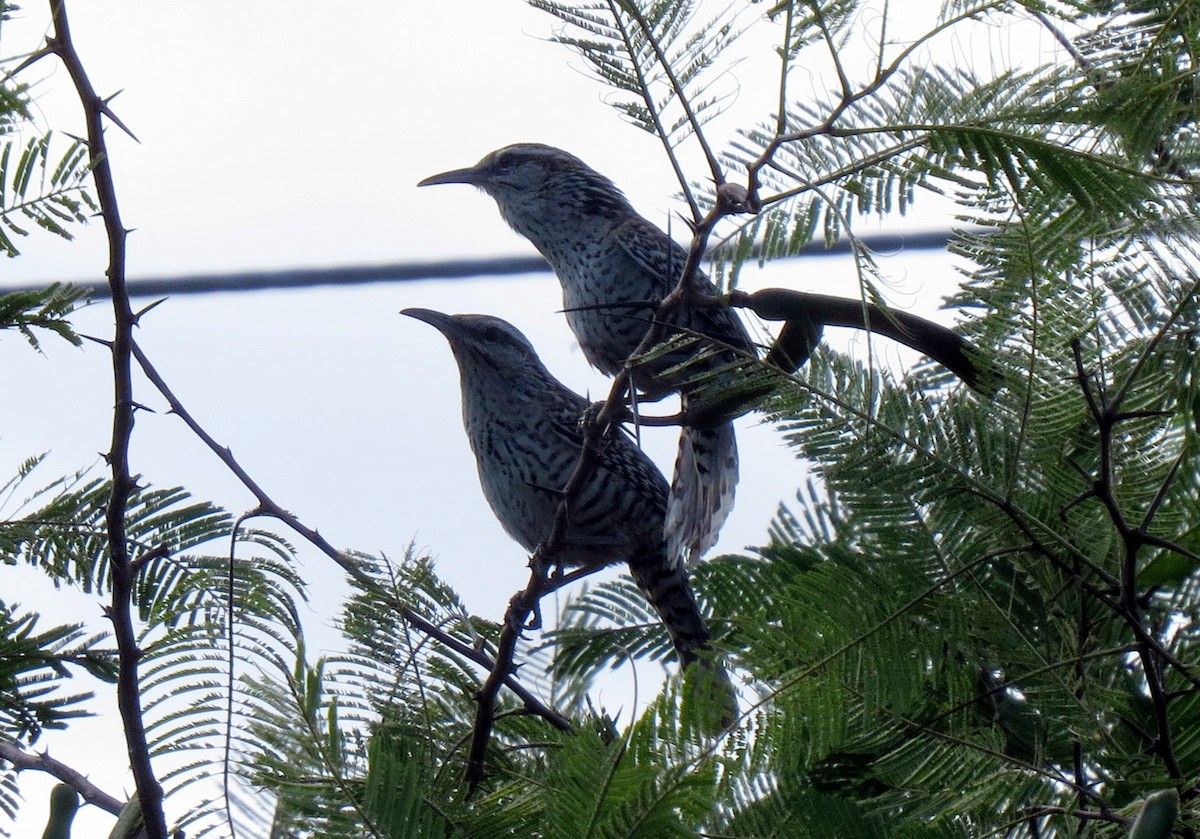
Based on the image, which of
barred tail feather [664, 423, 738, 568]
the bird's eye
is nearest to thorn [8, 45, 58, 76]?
barred tail feather [664, 423, 738, 568]

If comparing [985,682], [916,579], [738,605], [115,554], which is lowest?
[985,682]

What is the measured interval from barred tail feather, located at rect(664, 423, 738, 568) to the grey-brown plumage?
0.14 m

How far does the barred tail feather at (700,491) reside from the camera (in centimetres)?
372

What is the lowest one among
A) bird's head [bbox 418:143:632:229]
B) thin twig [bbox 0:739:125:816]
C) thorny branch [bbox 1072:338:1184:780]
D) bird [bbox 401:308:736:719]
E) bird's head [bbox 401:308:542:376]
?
thorny branch [bbox 1072:338:1184:780]

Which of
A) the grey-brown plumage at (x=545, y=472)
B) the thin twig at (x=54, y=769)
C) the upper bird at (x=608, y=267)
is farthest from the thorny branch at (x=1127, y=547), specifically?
the grey-brown plumage at (x=545, y=472)

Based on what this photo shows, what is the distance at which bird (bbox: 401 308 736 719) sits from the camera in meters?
4.01

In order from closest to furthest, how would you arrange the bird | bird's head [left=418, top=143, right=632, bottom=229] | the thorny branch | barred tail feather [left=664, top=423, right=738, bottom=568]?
the thorny branch
barred tail feather [left=664, top=423, right=738, bottom=568]
the bird
bird's head [left=418, top=143, right=632, bottom=229]

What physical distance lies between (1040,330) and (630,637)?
1.29 metres

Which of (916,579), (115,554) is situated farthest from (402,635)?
(916,579)

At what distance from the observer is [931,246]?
4.58m

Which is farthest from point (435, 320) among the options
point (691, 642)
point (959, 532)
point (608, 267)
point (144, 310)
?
point (959, 532)

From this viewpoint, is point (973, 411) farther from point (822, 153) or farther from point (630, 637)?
point (630, 637)

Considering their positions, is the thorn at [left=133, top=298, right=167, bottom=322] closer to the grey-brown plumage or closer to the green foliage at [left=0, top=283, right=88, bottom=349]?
the green foliage at [left=0, top=283, right=88, bottom=349]

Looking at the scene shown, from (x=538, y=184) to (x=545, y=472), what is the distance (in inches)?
44.7
